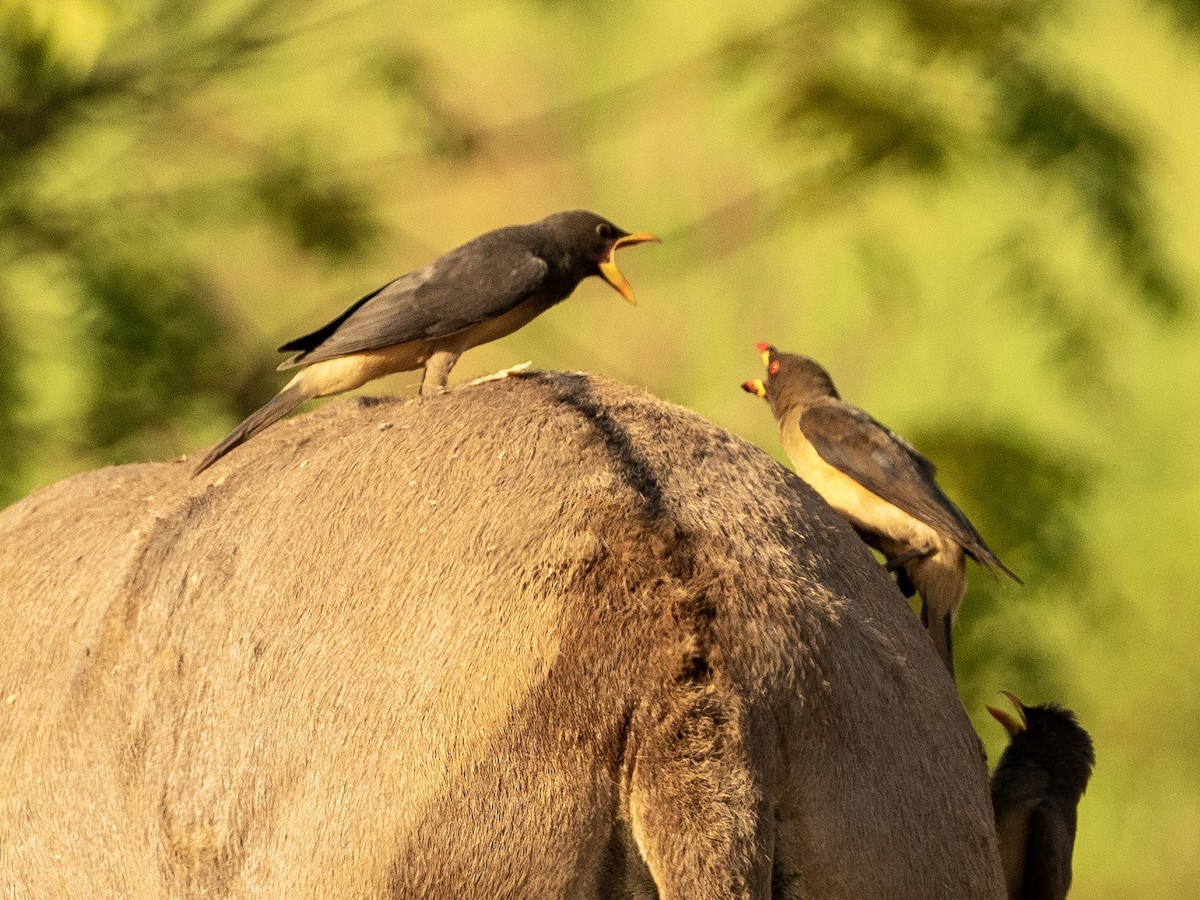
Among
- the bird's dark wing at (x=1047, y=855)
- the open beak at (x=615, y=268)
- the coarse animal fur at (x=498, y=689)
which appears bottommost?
the bird's dark wing at (x=1047, y=855)

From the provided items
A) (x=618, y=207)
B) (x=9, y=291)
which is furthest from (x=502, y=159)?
(x=9, y=291)

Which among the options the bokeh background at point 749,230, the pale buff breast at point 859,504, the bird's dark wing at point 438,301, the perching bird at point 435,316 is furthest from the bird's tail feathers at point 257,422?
the bokeh background at point 749,230

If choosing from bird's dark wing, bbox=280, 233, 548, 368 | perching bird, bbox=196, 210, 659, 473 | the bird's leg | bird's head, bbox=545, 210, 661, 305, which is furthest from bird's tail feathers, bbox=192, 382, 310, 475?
bird's head, bbox=545, 210, 661, 305

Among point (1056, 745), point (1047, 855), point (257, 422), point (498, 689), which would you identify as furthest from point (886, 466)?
point (498, 689)

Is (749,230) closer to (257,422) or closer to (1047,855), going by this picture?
(257,422)

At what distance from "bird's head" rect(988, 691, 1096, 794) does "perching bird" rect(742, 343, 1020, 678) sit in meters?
0.33

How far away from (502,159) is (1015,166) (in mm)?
3042

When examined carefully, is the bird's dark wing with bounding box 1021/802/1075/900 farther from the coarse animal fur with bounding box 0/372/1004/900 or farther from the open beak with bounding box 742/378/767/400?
the open beak with bounding box 742/378/767/400

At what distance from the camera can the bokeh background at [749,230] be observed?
8.90 m

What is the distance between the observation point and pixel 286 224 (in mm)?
9617

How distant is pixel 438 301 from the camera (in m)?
4.05

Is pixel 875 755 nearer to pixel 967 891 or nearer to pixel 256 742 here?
pixel 967 891

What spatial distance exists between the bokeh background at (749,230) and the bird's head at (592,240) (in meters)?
4.48

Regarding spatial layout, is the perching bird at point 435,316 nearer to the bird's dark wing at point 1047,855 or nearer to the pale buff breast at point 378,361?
the pale buff breast at point 378,361
